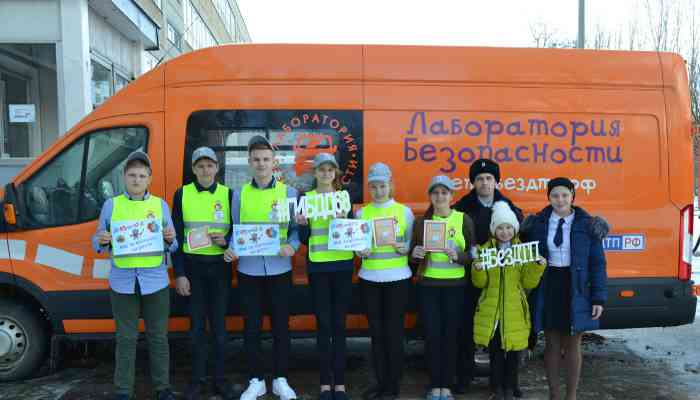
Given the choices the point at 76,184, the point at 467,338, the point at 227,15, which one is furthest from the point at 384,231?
the point at 227,15

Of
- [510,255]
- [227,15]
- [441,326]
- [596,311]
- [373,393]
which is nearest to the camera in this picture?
[596,311]

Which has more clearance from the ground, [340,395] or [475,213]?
[475,213]

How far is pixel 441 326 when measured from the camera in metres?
4.12

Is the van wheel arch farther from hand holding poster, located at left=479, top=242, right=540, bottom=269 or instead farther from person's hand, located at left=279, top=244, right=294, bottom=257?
hand holding poster, located at left=479, top=242, right=540, bottom=269

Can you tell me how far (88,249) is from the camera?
4398mm

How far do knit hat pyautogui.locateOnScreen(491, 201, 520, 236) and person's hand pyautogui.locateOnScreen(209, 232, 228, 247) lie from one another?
1.89 metres

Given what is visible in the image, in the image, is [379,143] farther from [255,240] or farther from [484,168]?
[255,240]

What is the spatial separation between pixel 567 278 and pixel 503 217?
22.8 inches

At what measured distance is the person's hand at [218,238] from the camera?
4.00 m

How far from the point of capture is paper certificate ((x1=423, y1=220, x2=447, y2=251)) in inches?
155

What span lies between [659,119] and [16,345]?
5539 millimetres

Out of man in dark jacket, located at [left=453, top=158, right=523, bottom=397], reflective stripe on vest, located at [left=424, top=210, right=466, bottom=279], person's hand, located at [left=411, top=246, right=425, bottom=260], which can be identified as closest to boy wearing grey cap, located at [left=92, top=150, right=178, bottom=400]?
person's hand, located at [left=411, top=246, right=425, bottom=260]

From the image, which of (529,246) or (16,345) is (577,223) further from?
(16,345)

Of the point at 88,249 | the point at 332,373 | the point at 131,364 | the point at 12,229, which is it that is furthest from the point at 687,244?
the point at 12,229
